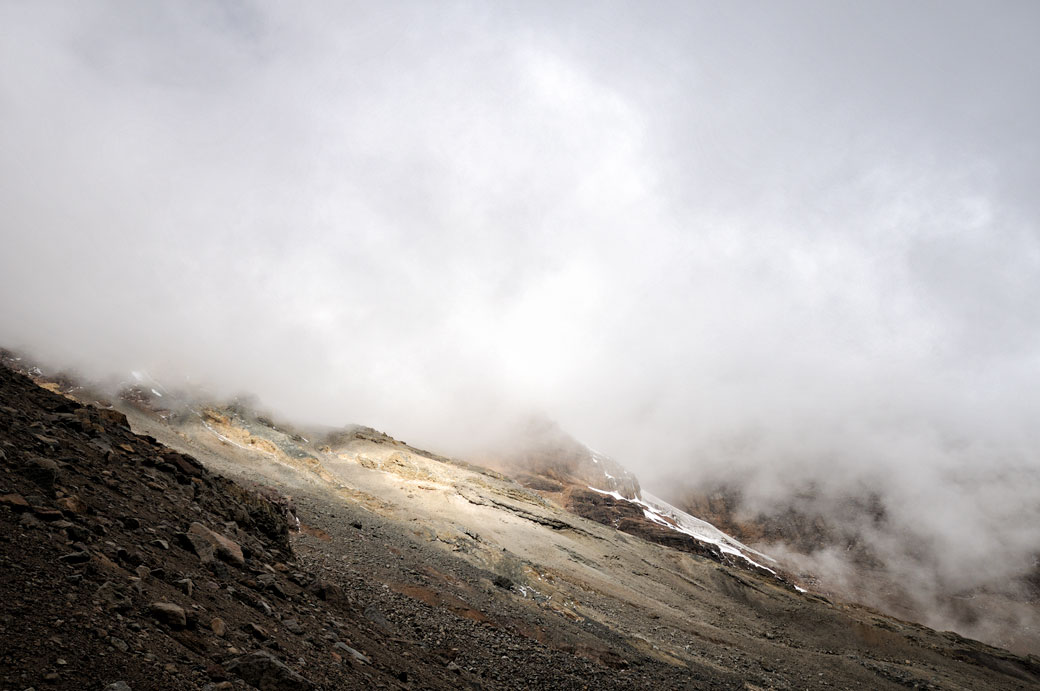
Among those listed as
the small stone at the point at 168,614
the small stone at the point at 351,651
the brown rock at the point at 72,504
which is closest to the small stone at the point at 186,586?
the small stone at the point at 168,614

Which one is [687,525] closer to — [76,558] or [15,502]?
[76,558]

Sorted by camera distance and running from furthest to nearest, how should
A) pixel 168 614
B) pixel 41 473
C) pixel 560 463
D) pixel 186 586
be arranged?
pixel 560 463
pixel 41 473
pixel 186 586
pixel 168 614

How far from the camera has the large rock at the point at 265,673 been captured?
219 inches

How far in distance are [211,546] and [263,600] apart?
1.61 m

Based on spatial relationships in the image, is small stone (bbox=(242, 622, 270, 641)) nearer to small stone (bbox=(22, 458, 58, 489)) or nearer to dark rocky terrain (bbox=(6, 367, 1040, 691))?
dark rocky terrain (bbox=(6, 367, 1040, 691))

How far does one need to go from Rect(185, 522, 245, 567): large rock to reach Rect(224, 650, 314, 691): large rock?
10.3ft

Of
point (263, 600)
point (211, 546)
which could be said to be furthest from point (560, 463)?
point (263, 600)

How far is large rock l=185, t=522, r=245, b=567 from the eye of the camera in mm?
8370

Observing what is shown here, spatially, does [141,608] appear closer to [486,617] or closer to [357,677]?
[357,677]

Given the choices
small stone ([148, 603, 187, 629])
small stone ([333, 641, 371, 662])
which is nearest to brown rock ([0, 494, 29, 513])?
small stone ([148, 603, 187, 629])

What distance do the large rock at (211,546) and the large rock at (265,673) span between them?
314cm

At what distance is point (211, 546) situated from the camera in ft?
28.5

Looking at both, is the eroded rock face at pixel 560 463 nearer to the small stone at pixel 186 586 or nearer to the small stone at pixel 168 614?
the small stone at pixel 186 586

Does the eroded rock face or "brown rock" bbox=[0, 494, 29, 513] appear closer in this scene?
"brown rock" bbox=[0, 494, 29, 513]
